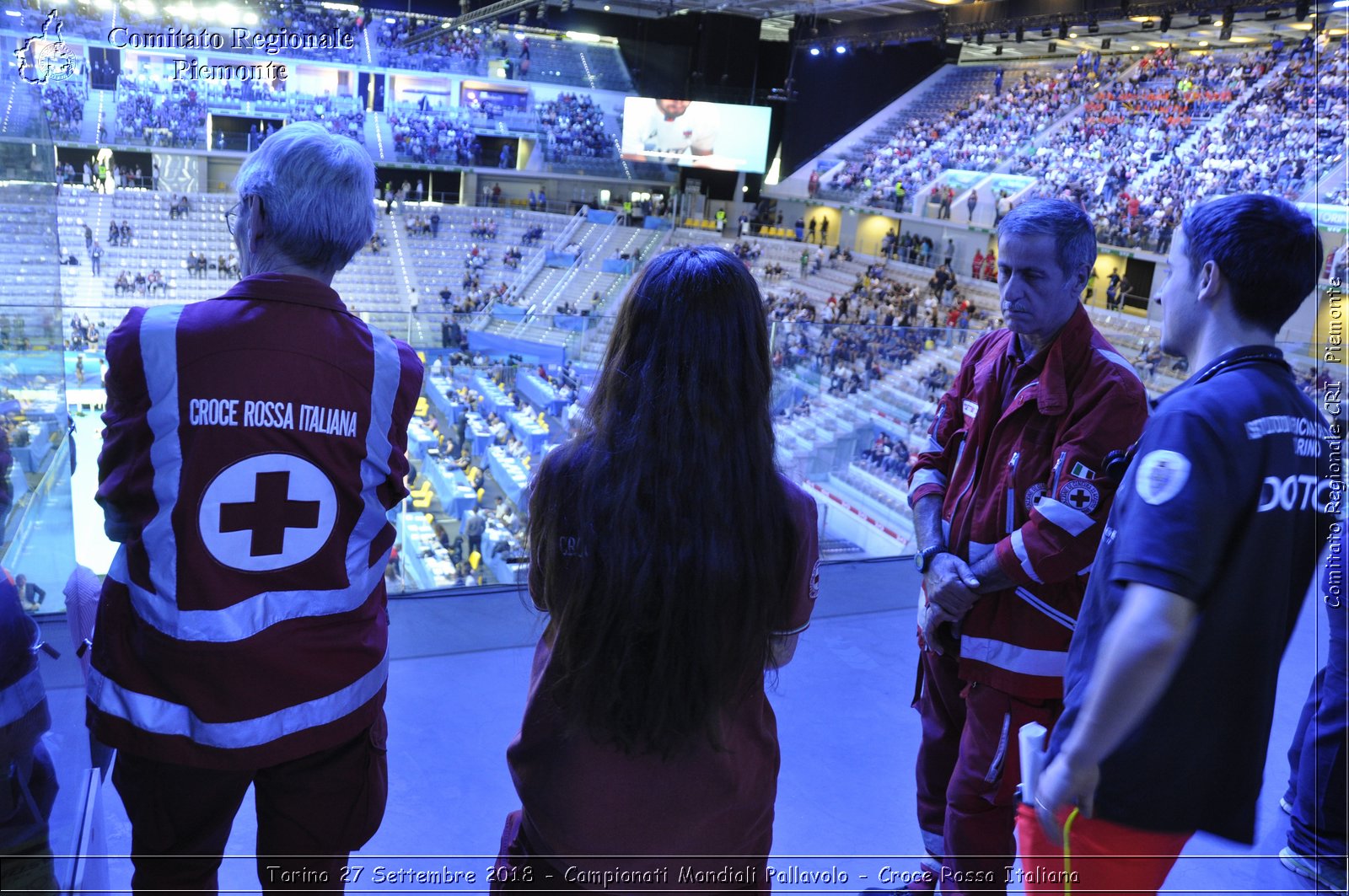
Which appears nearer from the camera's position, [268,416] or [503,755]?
[268,416]

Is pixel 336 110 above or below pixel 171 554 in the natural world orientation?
above

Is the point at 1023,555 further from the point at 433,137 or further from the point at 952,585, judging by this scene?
the point at 433,137

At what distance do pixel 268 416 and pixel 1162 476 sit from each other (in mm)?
982

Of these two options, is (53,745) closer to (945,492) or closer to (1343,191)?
(945,492)

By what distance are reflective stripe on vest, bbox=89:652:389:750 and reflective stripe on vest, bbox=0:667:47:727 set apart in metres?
0.08

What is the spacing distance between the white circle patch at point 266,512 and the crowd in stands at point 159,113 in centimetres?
2211

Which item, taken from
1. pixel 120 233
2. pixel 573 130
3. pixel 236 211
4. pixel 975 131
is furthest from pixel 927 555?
pixel 573 130

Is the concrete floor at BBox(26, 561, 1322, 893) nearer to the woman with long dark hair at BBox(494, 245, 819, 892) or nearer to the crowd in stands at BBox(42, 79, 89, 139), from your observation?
the woman with long dark hair at BBox(494, 245, 819, 892)

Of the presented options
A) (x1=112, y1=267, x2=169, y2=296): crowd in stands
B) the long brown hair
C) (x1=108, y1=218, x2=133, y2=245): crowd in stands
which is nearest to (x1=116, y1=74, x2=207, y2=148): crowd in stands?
(x1=108, y1=218, x2=133, y2=245): crowd in stands

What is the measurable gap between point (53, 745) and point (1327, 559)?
1.96 metres

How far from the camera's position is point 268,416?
1.13 m

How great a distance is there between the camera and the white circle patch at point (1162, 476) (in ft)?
3.55

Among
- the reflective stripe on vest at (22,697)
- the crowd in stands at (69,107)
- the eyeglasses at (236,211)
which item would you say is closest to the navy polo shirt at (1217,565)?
the eyeglasses at (236,211)

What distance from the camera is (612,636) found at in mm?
1055
